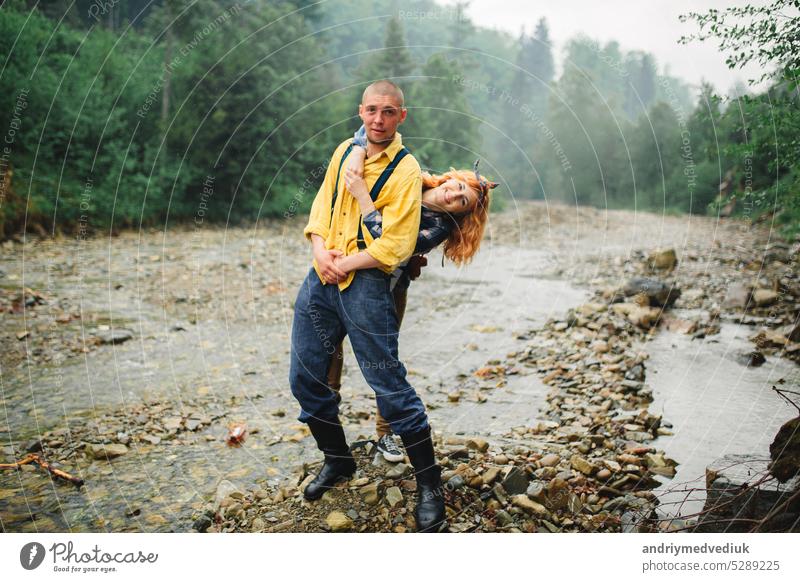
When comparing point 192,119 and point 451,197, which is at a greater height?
point 192,119

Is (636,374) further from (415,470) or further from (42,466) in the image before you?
(42,466)

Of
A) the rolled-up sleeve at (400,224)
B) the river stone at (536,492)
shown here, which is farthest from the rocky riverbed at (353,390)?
the rolled-up sleeve at (400,224)

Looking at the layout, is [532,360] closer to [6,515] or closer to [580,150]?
[6,515]

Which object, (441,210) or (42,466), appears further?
(42,466)

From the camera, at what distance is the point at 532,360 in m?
6.54

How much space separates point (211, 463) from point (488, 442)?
2086 millimetres

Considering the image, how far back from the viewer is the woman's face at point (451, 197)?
116 inches

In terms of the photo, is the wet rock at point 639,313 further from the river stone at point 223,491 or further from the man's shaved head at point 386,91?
the man's shaved head at point 386,91

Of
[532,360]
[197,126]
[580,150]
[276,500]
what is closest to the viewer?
[276,500]

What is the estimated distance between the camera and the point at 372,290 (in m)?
2.95

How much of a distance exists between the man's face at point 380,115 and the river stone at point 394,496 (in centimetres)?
201

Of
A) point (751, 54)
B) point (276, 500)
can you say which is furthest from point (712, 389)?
point (276, 500)

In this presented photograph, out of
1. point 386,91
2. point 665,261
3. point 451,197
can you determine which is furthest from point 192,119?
point 451,197
